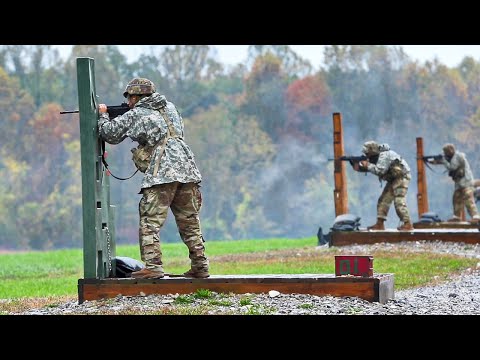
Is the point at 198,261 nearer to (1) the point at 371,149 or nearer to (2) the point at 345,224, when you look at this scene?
(1) the point at 371,149

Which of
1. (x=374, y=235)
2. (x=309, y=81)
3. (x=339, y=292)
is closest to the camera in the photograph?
(x=339, y=292)

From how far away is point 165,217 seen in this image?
14.1 m

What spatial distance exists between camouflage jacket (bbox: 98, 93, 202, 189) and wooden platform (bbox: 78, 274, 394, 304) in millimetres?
1177

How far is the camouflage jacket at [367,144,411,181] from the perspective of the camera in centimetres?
2747

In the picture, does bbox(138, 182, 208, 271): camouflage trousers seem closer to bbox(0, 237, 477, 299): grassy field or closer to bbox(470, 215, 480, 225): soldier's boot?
bbox(0, 237, 477, 299): grassy field

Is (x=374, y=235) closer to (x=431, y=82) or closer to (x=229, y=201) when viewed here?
(x=229, y=201)

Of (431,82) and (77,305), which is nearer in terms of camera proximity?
(77,305)

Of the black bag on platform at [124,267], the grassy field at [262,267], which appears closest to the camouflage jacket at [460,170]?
the grassy field at [262,267]

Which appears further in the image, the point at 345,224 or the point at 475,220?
the point at 475,220

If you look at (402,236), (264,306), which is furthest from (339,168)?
(264,306)

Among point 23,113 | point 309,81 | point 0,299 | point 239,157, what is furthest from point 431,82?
point 0,299

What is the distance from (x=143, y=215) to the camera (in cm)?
1410

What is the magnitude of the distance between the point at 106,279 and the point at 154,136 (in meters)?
1.79

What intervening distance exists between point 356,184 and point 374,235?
37.6 metres
